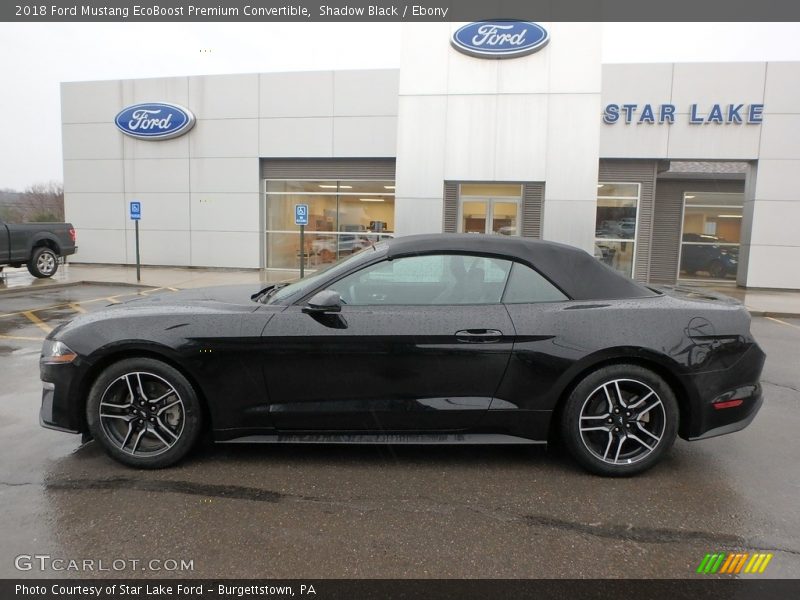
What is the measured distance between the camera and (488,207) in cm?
1374

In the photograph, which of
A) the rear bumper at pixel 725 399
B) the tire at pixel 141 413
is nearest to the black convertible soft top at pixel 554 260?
the rear bumper at pixel 725 399

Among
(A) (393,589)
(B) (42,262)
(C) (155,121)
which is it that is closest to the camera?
(A) (393,589)

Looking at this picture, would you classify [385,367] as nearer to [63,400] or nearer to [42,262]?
[63,400]

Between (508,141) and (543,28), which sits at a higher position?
(543,28)

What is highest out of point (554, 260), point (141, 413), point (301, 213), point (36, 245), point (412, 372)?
point (301, 213)

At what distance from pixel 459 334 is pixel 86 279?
48.5ft

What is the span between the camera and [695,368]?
10.9 ft

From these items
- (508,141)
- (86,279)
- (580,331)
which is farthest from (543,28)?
(86,279)

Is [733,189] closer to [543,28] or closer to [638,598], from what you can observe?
[543,28]

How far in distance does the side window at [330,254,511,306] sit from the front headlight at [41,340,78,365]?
5.52 ft

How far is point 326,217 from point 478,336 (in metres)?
15.9

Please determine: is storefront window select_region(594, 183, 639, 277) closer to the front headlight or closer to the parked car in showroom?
the parked car in showroom

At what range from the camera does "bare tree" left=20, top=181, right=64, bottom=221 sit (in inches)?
1610

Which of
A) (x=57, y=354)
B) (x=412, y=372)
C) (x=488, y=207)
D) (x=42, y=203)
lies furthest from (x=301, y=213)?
(x=42, y=203)
